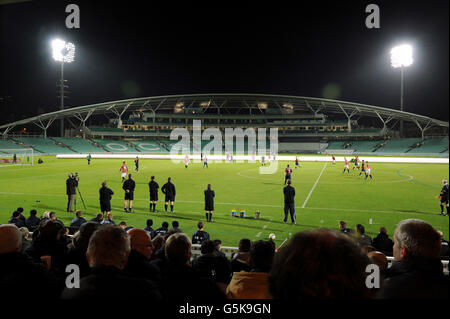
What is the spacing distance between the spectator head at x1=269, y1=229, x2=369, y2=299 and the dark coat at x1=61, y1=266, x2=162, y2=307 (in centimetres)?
90

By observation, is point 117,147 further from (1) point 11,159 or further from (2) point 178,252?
(2) point 178,252

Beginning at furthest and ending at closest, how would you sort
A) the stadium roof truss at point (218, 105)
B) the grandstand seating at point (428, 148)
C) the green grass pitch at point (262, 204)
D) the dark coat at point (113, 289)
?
the stadium roof truss at point (218, 105), the grandstand seating at point (428, 148), the green grass pitch at point (262, 204), the dark coat at point (113, 289)

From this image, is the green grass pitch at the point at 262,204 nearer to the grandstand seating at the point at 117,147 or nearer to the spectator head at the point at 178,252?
the spectator head at the point at 178,252

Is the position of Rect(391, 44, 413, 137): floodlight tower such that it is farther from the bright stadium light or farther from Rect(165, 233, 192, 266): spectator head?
Rect(165, 233, 192, 266): spectator head

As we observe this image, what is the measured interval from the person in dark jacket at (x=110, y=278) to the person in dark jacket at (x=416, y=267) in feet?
4.75

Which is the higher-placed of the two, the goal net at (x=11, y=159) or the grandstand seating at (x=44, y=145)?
the grandstand seating at (x=44, y=145)

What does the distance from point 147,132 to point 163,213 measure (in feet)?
284

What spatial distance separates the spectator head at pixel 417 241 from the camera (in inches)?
93.7

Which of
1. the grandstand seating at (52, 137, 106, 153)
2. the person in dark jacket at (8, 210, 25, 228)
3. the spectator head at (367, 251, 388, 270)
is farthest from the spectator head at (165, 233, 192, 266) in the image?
the grandstand seating at (52, 137, 106, 153)

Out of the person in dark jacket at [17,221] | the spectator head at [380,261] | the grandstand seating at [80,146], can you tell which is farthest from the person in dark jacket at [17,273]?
the grandstand seating at [80,146]

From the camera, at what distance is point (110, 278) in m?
1.84

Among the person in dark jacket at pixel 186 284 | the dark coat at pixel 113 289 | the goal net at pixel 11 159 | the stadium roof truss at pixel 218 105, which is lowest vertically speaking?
the person in dark jacket at pixel 186 284

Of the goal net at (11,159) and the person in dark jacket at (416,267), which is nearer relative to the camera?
the person in dark jacket at (416,267)

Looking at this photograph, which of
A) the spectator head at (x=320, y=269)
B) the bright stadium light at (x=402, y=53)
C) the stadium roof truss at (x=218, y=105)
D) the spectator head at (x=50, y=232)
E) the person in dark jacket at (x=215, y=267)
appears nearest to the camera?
the spectator head at (x=320, y=269)
